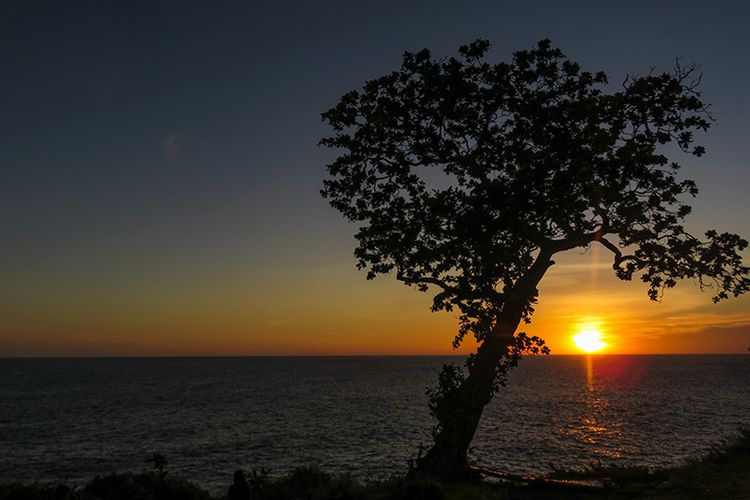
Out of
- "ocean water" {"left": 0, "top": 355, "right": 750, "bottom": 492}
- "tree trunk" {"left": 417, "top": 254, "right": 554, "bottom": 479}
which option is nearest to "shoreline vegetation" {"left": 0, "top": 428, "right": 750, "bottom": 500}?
"tree trunk" {"left": 417, "top": 254, "right": 554, "bottom": 479}

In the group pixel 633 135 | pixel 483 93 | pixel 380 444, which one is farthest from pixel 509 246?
pixel 380 444

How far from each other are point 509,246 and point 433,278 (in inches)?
175

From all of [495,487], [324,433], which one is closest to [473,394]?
[495,487]

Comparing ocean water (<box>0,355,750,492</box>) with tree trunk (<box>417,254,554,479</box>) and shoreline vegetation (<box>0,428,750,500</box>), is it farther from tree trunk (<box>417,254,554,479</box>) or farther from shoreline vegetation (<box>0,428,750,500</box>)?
tree trunk (<box>417,254,554,479</box>)

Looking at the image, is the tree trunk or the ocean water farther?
the ocean water

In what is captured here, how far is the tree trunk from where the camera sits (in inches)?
854

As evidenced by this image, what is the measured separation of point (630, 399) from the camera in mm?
108625

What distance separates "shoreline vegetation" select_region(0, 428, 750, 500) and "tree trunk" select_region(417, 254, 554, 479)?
852 millimetres

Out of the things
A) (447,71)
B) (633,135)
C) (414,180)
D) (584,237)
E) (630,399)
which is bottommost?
(630,399)

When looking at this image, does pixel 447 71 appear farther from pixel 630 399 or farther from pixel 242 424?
pixel 630 399

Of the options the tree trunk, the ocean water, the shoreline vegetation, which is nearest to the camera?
the shoreline vegetation

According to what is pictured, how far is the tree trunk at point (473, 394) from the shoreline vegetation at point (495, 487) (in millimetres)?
852

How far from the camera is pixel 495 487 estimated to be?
2120 centimetres

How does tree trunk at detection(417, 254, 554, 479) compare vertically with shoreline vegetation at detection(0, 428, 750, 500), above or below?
above
